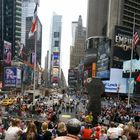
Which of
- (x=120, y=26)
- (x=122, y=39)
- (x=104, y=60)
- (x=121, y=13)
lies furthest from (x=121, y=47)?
(x=121, y=13)

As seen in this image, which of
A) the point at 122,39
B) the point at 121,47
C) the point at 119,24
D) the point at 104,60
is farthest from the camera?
the point at 119,24

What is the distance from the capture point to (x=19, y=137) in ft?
31.0

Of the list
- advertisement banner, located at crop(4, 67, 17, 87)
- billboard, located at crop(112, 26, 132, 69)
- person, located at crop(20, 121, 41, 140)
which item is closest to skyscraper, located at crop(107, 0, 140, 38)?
billboard, located at crop(112, 26, 132, 69)

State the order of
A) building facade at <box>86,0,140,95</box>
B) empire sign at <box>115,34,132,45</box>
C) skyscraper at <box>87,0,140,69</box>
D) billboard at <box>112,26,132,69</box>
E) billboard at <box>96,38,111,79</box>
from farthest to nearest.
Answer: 1. billboard at <box>96,38,111,79</box>
2. skyscraper at <box>87,0,140,69</box>
3. building facade at <box>86,0,140,95</box>
4. billboard at <box>112,26,132,69</box>
5. empire sign at <box>115,34,132,45</box>

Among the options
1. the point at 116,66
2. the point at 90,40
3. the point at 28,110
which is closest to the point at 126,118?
the point at 28,110

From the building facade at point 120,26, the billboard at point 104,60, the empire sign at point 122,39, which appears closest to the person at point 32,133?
the building facade at point 120,26

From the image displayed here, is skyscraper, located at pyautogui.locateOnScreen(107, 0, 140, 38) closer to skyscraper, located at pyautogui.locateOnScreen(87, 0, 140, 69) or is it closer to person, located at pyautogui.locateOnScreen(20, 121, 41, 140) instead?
skyscraper, located at pyautogui.locateOnScreen(87, 0, 140, 69)

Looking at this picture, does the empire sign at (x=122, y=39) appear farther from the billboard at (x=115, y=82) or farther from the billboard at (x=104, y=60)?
the billboard at (x=115, y=82)

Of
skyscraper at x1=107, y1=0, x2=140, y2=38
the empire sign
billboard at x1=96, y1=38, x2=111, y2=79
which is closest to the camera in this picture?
the empire sign

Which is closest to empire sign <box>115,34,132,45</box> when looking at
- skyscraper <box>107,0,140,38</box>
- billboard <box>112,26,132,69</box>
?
billboard <box>112,26,132,69</box>

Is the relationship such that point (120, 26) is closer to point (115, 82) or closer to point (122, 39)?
point (122, 39)

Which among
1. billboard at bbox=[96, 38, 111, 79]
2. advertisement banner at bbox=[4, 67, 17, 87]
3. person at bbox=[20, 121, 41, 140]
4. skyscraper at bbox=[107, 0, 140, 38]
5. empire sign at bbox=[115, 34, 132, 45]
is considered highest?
skyscraper at bbox=[107, 0, 140, 38]

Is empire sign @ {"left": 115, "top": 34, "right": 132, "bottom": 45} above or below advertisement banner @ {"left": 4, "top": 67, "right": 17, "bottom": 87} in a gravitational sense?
above

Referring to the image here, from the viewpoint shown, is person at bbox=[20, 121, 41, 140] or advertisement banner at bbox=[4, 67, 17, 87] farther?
advertisement banner at bbox=[4, 67, 17, 87]
